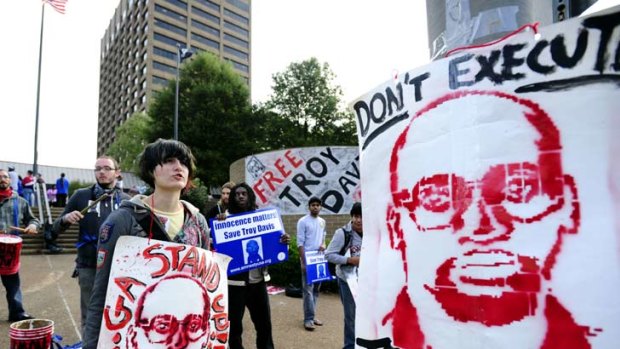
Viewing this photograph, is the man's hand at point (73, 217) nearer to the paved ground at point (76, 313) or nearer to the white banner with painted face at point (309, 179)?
the paved ground at point (76, 313)

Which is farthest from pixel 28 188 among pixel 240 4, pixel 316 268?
pixel 240 4

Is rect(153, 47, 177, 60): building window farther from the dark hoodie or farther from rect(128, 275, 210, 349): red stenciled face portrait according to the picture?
rect(128, 275, 210, 349): red stenciled face portrait

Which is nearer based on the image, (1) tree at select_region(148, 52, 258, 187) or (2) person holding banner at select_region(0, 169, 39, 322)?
(2) person holding banner at select_region(0, 169, 39, 322)

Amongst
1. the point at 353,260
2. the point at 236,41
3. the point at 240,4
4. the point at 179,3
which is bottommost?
the point at 353,260

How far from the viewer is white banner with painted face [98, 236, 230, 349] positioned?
167 centimetres

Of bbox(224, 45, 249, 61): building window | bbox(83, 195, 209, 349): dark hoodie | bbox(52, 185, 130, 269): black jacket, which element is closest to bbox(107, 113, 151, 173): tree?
bbox(224, 45, 249, 61): building window

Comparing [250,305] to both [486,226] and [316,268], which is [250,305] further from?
[486,226]

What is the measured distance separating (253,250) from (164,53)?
60.8 m

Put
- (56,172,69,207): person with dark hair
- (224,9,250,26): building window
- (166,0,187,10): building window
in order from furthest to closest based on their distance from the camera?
(224,9,250,26): building window → (166,0,187,10): building window → (56,172,69,207): person with dark hair

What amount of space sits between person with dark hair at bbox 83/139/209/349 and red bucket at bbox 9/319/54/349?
4.45 ft

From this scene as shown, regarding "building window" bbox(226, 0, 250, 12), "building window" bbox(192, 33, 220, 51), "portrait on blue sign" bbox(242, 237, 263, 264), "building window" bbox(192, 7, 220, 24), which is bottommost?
"portrait on blue sign" bbox(242, 237, 263, 264)

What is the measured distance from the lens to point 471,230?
3.98 feet

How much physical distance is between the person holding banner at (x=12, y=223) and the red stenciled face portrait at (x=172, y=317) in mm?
3798

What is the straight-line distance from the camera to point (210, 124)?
85.5ft
